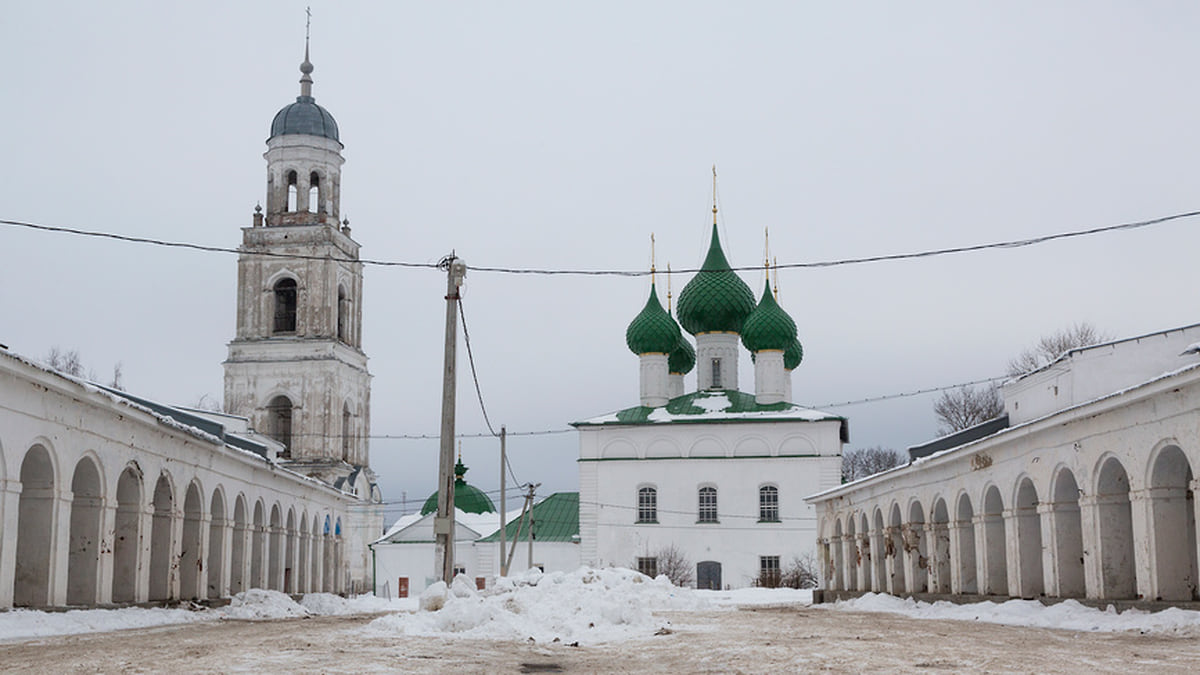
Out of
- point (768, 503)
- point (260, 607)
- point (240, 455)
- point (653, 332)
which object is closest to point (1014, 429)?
point (260, 607)

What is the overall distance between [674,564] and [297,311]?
2102 centimetres

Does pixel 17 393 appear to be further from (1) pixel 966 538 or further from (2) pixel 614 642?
(1) pixel 966 538

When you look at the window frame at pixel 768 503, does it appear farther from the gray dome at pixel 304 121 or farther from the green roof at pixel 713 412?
the gray dome at pixel 304 121

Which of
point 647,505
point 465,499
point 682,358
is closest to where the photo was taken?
point 647,505

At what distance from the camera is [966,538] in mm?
27672

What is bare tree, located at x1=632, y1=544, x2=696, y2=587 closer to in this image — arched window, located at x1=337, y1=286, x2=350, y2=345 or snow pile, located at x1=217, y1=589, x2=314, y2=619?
arched window, located at x1=337, y1=286, x2=350, y2=345

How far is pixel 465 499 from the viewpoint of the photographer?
6500 cm

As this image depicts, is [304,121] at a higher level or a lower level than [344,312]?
higher

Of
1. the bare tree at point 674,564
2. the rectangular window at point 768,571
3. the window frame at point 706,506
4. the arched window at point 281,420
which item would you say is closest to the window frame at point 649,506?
the bare tree at point 674,564

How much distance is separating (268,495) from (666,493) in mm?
23449

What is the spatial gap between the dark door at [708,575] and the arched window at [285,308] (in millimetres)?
21921

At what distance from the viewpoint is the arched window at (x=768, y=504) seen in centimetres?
5298

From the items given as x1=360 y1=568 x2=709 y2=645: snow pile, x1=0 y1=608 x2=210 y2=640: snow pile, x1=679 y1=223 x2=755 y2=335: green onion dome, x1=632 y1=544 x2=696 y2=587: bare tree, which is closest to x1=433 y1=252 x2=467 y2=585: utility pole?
x1=360 y1=568 x2=709 y2=645: snow pile

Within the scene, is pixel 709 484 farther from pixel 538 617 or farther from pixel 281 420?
pixel 538 617
